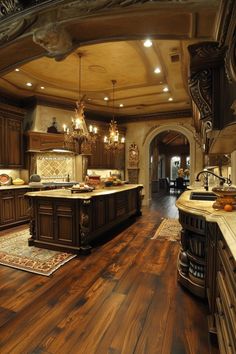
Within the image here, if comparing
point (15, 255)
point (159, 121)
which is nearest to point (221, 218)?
point (15, 255)

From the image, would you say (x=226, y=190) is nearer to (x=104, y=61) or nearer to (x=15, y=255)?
(x=15, y=255)

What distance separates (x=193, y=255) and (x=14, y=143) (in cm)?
532

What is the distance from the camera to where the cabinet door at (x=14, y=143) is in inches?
221

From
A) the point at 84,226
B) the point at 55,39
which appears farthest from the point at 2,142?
the point at 55,39

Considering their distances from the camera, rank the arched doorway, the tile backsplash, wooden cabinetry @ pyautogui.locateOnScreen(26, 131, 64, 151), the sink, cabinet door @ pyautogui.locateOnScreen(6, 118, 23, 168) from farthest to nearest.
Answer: the arched doorway
the tile backsplash
wooden cabinetry @ pyautogui.locateOnScreen(26, 131, 64, 151)
cabinet door @ pyautogui.locateOnScreen(6, 118, 23, 168)
the sink

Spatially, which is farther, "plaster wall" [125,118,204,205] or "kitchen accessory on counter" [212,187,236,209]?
"plaster wall" [125,118,204,205]

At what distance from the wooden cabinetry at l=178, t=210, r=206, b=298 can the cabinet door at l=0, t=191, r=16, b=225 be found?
4171 millimetres

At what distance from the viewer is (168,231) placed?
484 cm

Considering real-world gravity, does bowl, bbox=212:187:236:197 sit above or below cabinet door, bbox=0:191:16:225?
above

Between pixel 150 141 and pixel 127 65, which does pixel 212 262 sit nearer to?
pixel 127 65

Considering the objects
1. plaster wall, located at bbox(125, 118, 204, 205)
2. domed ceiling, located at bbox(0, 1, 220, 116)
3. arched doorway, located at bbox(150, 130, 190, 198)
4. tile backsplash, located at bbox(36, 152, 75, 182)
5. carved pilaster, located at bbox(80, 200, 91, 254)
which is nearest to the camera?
domed ceiling, located at bbox(0, 1, 220, 116)

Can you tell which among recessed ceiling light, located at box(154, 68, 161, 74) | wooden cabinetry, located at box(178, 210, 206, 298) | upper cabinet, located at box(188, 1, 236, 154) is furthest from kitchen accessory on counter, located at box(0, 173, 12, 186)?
upper cabinet, located at box(188, 1, 236, 154)

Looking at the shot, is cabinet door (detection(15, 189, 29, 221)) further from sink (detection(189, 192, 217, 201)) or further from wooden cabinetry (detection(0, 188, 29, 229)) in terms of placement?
sink (detection(189, 192, 217, 201))

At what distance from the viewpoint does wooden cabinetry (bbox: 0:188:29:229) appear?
4.96 meters
